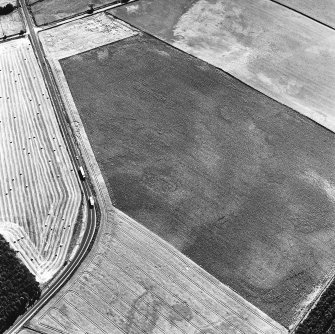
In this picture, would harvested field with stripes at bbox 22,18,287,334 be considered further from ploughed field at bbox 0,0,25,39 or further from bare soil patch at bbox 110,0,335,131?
ploughed field at bbox 0,0,25,39

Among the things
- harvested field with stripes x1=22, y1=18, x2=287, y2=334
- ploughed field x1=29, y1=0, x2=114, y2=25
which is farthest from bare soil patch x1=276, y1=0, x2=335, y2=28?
harvested field with stripes x1=22, y1=18, x2=287, y2=334

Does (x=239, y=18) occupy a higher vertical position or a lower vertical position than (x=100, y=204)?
higher

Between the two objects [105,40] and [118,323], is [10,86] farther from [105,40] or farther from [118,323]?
[118,323]

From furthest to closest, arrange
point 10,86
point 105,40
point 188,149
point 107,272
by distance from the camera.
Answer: point 105,40
point 10,86
point 188,149
point 107,272

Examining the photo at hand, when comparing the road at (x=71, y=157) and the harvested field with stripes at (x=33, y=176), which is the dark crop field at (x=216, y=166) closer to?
the road at (x=71, y=157)

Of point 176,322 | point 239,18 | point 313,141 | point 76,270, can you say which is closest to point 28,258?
point 76,270

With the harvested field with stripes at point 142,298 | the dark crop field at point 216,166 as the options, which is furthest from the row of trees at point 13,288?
the dark crop field at point 216,166
